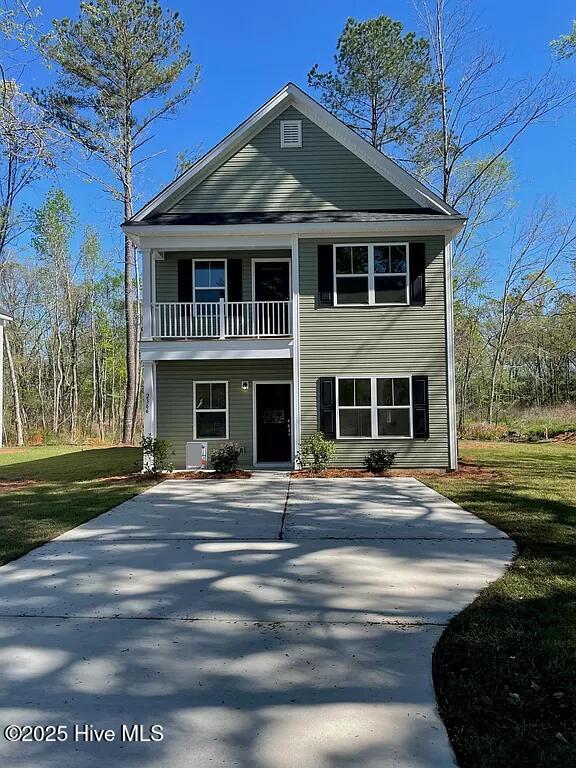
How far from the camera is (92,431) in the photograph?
86.2 ft

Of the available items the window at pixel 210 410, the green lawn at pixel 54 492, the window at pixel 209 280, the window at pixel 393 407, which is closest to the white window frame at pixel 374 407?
the window at pixel 393 407

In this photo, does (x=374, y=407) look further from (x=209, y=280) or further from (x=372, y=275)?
(x=209, y=280)

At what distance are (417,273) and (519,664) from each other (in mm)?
9887

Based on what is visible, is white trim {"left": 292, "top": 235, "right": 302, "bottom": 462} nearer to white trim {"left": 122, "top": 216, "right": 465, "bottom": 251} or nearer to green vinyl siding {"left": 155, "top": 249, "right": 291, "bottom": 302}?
white trim {"left": 122, "top": 216, "right": 465, "bottom": 251}

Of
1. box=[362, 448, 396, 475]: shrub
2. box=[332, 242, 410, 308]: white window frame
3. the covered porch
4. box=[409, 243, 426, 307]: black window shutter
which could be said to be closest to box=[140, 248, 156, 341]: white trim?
the covered porch

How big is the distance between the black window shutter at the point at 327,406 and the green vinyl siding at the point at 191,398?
1362 millimetres

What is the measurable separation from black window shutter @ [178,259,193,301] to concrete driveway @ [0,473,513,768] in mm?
6742

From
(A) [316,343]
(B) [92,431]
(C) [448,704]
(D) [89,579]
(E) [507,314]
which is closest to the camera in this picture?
(C) [448,704]

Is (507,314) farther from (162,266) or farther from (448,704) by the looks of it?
(448,704)

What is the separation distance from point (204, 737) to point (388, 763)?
860 mm

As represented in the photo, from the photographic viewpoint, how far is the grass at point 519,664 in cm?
241

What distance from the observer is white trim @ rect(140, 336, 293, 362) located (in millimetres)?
11719

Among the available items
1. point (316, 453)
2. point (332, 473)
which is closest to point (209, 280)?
point (316, 453)

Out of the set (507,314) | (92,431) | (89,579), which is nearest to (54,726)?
(89,579)
